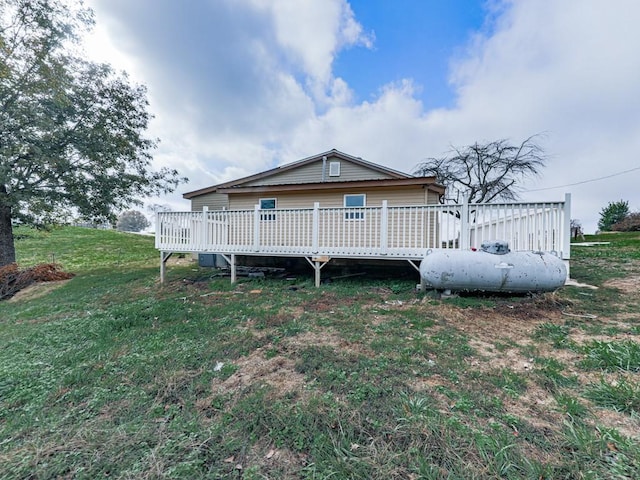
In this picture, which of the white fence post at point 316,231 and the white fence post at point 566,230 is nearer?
the white fence post at point 566,230

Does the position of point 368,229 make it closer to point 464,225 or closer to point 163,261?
point 464,225

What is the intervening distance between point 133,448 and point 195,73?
12977mm

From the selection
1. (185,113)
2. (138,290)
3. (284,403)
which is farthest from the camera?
(185,113)

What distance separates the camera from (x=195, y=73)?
1114 cm

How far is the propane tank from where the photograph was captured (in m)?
4.45

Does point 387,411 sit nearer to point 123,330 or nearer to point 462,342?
point 462,342

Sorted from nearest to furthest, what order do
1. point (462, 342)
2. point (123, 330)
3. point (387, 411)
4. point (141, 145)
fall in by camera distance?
point (387, 411) → point (462, 342) → point (123, 330) → point (141, 145)

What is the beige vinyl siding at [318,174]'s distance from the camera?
35.0 feet

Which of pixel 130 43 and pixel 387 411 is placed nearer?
pixel 387 411

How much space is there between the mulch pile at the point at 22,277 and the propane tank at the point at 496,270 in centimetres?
1236

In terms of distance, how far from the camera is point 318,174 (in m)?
11.2

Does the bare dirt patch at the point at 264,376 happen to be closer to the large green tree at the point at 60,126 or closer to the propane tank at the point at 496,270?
the propane tank at the point at 496,270

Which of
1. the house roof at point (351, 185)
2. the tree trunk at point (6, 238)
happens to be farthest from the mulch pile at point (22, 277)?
the house roof at point (351, 185)

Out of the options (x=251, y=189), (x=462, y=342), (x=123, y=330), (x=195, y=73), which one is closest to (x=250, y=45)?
(x=195, y=73)
